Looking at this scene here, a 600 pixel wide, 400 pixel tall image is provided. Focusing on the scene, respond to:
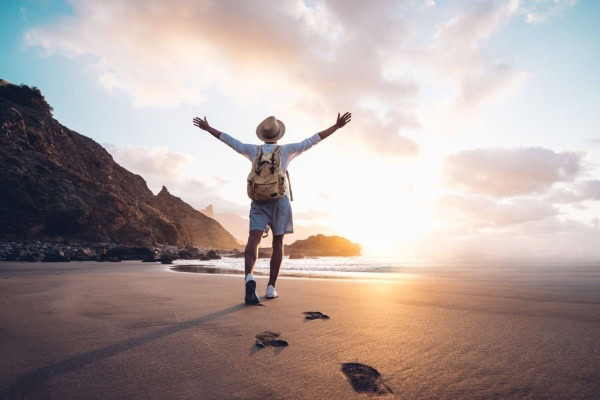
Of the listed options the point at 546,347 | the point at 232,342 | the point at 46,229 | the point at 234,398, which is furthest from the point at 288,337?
the point at 46,229

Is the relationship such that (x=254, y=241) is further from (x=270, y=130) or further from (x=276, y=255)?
(x=270, y=130)

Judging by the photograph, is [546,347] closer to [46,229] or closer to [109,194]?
[46,229]

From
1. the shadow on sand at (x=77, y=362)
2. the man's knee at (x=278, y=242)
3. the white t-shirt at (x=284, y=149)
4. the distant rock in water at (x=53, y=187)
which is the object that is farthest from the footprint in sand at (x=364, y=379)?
the distant rock in water at (x=53, y=187)

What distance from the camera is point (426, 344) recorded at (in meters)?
1.87

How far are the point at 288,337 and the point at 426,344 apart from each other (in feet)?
2.67

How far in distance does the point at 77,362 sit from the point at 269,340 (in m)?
0.96

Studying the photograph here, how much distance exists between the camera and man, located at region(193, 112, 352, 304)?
4051 mm

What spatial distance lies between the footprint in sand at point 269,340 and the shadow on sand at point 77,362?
57 cm

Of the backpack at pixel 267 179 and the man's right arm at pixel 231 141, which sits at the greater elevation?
the man's right arm at pixel 231 141

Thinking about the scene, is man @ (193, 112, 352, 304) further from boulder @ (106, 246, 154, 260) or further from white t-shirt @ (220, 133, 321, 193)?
boulder @ (106, 246, 154, 260)

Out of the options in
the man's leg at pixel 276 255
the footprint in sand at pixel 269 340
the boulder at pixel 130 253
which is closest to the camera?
the footprint in sand at pixel 269 340

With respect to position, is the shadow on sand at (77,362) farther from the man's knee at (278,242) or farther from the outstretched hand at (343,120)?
the outstretched hand at (343,120)

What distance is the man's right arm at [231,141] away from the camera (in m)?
4.30

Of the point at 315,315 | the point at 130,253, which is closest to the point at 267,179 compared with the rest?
the point at 315,315
